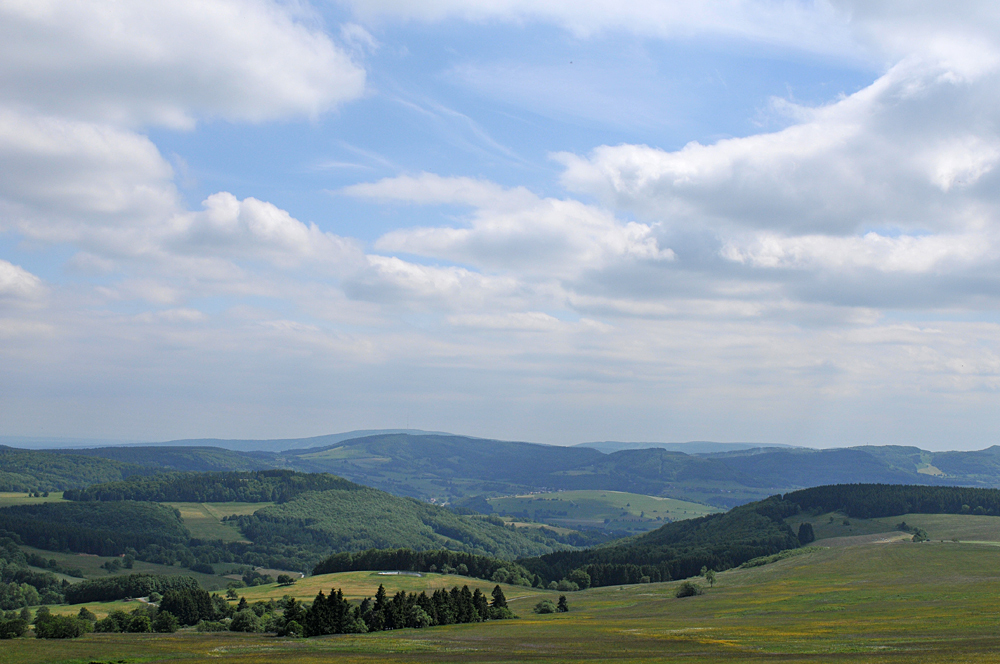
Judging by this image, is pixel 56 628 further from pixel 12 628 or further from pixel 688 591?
pixel 688 591

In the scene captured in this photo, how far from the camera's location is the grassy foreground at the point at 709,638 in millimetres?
58094

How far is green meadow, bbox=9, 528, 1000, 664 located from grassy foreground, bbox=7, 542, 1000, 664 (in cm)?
15

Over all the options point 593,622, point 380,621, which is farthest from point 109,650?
point 593,622

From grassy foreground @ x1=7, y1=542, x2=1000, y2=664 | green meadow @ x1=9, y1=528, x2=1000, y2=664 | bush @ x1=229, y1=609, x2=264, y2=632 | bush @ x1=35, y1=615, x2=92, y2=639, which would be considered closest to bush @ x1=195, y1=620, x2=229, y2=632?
bush @ x1=229, y1=609, x2=264, y2=632

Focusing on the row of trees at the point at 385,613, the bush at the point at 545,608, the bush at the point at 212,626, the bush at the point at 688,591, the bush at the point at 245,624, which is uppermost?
the row of trees at the point at 385,613

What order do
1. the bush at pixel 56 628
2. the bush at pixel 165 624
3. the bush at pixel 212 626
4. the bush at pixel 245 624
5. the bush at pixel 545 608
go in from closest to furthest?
the bush at pixel 56 628
the bush at pixel 245 624
the bush at pixel 212 626
the bush at pixel 165 624
the bush at pixel 545 608

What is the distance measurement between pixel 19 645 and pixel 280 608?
7365 centimetres

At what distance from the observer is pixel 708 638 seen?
72.9m

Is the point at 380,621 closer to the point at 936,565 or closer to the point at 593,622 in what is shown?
the point at 593,622

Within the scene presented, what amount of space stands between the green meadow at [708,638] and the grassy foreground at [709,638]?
0.15 metres

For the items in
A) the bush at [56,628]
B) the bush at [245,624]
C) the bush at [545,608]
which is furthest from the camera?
the bush at [545,608]

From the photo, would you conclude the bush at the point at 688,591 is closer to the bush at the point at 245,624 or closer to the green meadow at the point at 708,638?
the green meadow at the point at 708,638

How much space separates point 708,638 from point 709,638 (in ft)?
0.35

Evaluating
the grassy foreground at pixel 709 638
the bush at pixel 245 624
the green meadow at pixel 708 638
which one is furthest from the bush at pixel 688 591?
the bush at pixel 245 624
